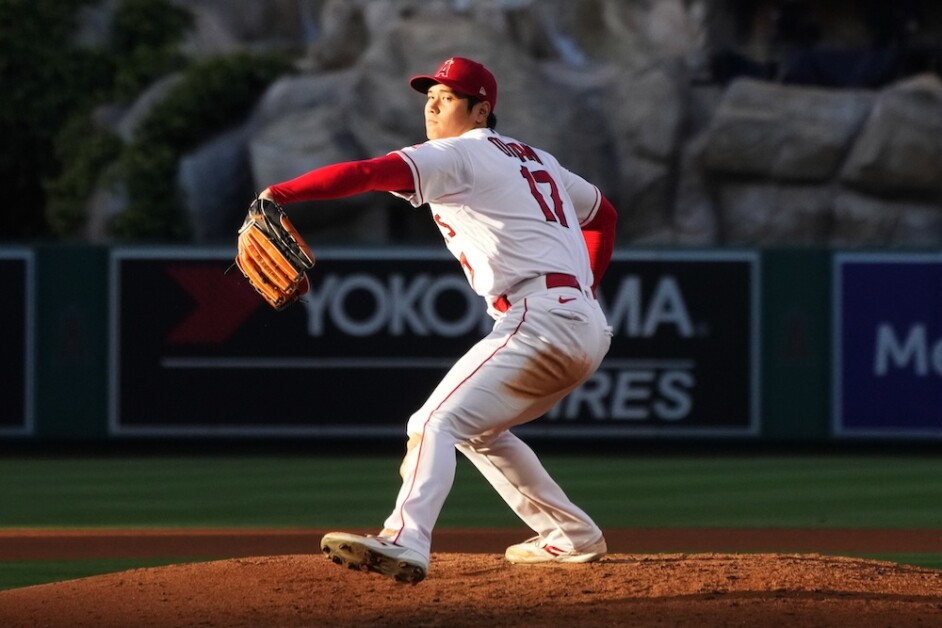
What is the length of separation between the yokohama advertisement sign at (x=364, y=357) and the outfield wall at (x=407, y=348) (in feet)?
0.04

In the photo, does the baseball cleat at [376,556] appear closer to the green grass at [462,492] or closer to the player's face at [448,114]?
the player's face at [448,114]

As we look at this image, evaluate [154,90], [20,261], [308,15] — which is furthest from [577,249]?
[308,15]

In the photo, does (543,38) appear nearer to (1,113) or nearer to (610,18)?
(610,18)

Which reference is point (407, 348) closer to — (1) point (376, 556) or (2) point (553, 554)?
(2) point (553, 554)

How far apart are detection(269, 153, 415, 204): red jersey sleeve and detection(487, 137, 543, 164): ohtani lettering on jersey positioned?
449 millimetres

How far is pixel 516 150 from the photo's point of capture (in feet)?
17.1

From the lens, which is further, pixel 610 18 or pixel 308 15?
pixel 308 15

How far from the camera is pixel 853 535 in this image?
25.7 ft

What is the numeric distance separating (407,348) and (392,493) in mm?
2727

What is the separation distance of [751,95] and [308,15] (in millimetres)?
11697

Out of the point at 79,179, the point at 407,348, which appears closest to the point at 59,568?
the point at 407,348

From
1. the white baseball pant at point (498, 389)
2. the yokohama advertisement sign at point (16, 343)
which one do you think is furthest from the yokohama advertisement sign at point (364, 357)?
the white baseball pant at point (498, 389)

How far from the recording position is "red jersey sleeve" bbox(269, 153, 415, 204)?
15.3 feet

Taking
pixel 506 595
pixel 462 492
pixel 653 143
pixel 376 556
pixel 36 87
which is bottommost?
pixel 462 492
